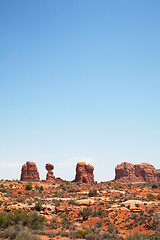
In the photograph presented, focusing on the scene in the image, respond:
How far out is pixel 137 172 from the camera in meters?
99.9

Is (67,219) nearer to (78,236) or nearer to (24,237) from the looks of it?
(78,236)

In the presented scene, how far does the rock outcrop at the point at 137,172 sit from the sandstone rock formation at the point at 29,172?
44.3 meters

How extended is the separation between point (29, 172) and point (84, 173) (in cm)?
1901

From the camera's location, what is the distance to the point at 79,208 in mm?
29938

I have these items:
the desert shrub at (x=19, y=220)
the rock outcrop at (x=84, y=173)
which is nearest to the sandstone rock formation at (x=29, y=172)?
the rock outcrop at (x=84, y=173)

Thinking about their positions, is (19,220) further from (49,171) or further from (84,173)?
(49,171)

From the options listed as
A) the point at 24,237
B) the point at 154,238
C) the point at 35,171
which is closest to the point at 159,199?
the point at 154,238

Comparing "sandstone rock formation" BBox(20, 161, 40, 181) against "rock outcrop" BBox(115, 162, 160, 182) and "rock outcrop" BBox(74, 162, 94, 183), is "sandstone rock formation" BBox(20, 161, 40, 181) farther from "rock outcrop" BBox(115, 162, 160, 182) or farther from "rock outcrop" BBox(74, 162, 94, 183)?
"rock outcrop" BBox(115, 162, 160, 182)

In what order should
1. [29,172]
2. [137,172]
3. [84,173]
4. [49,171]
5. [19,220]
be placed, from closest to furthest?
1. [19,220]
2. [29,172]
3. [84,173]
4. [49,171]
5. [137,172]

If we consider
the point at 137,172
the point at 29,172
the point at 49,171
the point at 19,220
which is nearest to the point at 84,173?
the point at 49,171

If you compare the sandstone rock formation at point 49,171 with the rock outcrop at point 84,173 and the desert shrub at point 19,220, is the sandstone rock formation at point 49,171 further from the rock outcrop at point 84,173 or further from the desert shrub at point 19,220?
the desert shrub at point 19,220

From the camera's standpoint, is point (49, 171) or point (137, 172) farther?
point (137, 172)

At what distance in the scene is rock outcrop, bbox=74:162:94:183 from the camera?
2783 inches

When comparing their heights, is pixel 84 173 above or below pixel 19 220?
above
